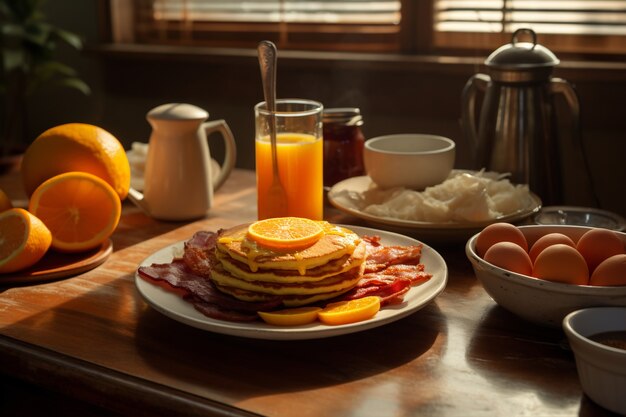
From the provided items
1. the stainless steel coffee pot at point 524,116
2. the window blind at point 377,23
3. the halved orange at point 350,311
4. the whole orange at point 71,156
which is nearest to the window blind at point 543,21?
the window blind at point 377,23

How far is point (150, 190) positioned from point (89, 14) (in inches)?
64.9

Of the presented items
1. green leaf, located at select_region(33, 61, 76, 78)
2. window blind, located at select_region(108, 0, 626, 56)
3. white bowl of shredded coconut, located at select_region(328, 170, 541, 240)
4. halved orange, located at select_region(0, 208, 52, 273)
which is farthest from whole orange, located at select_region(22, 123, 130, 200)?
green leaf, located at select_region(33, 61, 76, 78)

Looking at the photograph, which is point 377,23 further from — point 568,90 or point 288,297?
point 288,297

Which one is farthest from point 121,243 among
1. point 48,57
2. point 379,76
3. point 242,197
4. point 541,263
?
point 48,57

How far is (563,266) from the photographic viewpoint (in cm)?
92

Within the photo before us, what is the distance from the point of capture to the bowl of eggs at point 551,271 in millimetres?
898

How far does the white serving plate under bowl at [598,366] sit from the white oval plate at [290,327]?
21cm

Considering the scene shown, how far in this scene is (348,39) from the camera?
2.51m

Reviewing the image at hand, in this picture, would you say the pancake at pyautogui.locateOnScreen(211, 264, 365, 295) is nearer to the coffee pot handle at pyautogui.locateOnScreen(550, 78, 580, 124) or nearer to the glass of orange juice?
the glass of orange juice

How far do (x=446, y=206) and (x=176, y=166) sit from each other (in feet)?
1.70

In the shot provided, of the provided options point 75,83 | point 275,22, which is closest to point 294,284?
point 275,22

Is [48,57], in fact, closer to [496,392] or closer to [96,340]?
[96,340]

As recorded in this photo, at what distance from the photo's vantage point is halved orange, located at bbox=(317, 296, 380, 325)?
3.05 feet

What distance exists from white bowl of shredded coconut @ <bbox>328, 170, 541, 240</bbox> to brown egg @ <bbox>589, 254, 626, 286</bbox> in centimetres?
35
